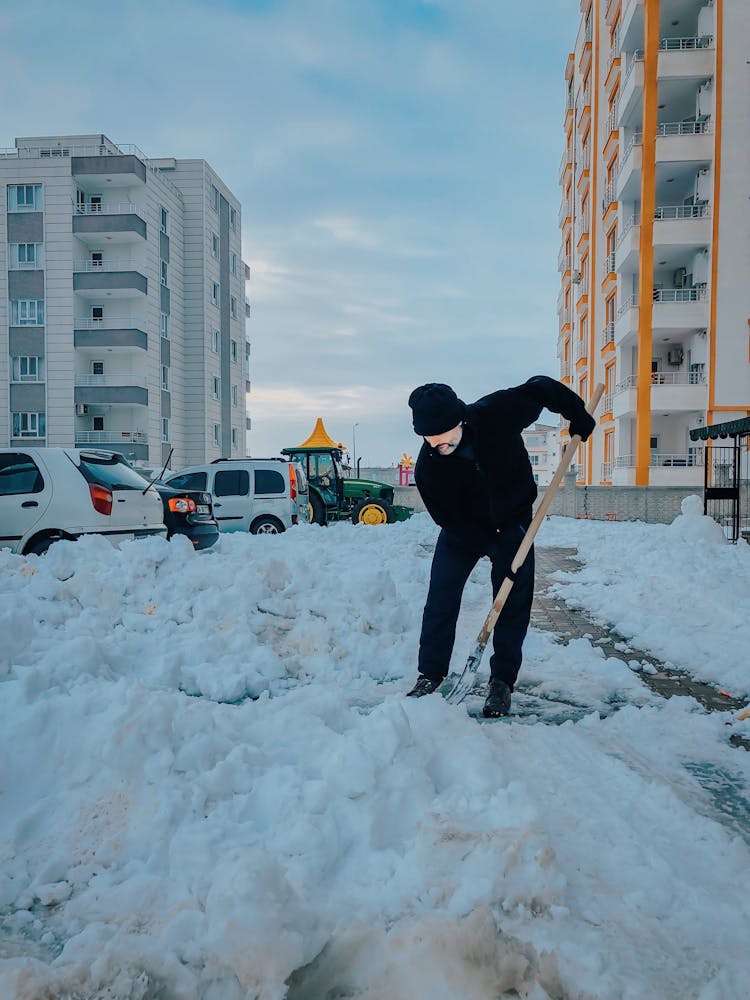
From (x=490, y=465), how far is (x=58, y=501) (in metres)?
5.49

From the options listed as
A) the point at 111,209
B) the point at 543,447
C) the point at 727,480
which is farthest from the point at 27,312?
the point at 543,447

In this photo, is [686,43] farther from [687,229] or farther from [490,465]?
[490,465]

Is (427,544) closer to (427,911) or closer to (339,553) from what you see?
(339,553)

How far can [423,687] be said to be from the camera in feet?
13.1

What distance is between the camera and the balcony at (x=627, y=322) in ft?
84.8

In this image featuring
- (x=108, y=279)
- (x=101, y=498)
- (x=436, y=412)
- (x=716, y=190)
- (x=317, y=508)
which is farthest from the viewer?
(x=108, y=279)

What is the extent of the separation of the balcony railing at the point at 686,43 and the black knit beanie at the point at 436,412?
89.4 feet

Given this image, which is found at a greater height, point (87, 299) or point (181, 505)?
point (87, 299)

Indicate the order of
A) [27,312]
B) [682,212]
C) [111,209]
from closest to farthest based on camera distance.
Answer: [682,212] < [27,312] < [111,209]

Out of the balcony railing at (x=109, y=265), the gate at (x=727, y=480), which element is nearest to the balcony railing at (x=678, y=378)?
the gate at (x=727, y=480)

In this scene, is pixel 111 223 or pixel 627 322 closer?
pixel 627 322

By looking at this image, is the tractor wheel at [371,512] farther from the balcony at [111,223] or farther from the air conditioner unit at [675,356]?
the balcony at [111,223]

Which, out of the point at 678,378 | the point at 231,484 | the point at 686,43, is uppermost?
the point at 686,43

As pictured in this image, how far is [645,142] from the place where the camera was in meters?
25.4
